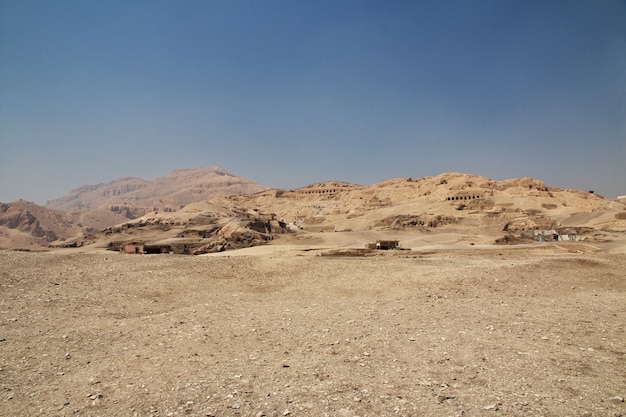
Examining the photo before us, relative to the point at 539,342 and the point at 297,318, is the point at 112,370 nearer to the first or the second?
the point at 297,318

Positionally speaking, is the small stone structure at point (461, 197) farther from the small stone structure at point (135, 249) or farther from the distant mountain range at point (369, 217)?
the small stone structure at point (135, 249)

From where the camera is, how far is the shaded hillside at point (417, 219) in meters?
36.7

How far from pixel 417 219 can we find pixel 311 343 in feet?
145

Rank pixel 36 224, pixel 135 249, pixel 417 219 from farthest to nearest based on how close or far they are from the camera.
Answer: pixel 36 224
pixel 417 219
pixel 135 249

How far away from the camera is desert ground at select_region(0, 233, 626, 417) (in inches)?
181

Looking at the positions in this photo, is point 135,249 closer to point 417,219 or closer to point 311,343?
point 311,343

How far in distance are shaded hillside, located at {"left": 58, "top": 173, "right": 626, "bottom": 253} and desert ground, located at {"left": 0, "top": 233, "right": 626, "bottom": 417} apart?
12848 mm

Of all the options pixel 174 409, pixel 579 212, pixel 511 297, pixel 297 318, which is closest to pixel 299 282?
pixel 297 318

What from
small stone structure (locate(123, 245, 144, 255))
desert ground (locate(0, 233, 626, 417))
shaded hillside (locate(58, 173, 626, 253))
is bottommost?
desert ground (locate(0, 233, 626, 417))

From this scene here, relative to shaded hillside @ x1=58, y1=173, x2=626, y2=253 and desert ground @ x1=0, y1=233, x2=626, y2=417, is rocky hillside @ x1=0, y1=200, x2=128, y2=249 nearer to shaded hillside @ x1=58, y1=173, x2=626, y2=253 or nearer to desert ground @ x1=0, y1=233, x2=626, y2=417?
shaded hillside @ x1=58, y1=173, x2=626, y2=253

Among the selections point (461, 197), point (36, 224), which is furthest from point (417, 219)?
point (36, 224)

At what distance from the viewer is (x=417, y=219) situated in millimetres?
48938

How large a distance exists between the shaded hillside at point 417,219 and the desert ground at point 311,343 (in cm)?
1285

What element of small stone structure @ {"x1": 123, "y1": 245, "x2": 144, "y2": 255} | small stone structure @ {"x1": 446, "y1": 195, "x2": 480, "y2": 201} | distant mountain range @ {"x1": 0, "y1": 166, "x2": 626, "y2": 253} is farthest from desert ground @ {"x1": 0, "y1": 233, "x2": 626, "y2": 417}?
small stone structure @ {"x1": 446, "y1": 195, "x2": 480, "y2": 201}
